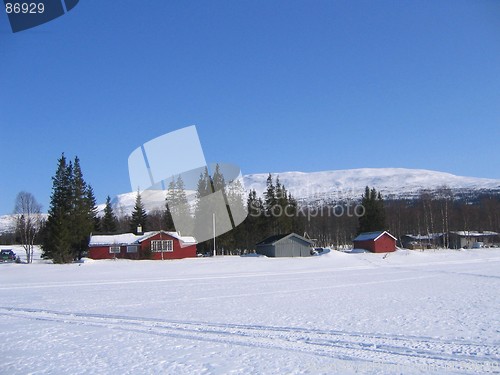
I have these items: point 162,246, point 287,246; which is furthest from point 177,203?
point 287,246

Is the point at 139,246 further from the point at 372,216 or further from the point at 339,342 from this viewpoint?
the point at 339,342

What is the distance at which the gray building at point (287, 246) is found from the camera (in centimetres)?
5631

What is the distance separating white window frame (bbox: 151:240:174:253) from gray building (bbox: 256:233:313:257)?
1247cm

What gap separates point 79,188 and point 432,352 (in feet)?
183

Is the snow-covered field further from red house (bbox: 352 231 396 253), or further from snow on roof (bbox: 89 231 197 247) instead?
red house (bbox: 352 231 396 253)

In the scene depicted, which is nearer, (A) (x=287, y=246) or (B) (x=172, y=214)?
(A) (x=287, y=246)

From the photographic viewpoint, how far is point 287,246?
5688cm

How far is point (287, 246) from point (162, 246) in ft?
51.9

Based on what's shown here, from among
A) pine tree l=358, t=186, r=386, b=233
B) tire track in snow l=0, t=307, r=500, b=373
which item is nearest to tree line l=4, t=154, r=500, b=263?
pine tree l=358, t=186, r=386, b=233

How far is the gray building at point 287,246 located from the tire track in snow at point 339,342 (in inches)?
1728

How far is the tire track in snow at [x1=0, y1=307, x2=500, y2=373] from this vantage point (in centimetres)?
795

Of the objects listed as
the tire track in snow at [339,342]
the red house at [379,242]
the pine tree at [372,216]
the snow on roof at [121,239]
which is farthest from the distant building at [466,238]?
the tire track in snow at [339,342]

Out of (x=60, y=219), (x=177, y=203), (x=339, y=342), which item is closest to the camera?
(x=339, y=342)

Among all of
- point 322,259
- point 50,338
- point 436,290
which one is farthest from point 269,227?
point 50,338
